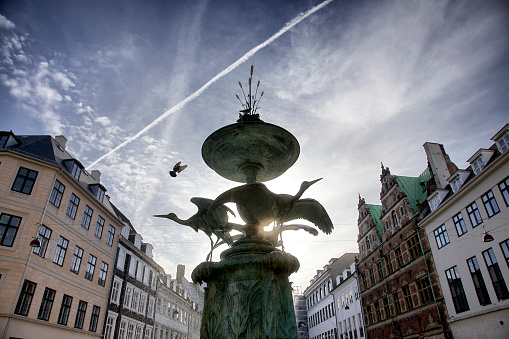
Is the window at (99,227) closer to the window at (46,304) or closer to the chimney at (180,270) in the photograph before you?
the window at (46,304)

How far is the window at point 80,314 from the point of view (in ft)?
69.7

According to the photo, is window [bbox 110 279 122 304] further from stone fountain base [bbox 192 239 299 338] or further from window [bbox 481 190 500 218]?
window [bbox 481 190 500 218]

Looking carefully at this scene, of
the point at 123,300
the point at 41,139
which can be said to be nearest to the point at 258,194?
the point at 41,139

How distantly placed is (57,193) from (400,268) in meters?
27.1

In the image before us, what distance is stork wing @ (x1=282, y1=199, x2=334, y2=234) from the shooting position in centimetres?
668

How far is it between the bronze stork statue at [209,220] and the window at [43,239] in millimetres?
15767

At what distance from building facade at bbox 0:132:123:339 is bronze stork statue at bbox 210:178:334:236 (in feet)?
44.4

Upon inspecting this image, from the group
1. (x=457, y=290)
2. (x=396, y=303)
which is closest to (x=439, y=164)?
(x=457, y=290)

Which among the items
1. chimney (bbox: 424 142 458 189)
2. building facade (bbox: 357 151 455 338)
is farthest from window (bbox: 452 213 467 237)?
chimney (bbox: 424 142 458 189)

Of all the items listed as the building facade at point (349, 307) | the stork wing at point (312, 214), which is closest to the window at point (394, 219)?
the building facade at point (349, 307)

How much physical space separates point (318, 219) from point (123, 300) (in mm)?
25785

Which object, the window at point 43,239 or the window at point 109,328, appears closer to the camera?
the window at point 43,239

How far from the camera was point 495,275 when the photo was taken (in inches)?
690

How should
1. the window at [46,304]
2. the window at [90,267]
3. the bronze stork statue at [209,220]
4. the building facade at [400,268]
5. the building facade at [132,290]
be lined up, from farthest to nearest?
the building facade at [132,290] → the building facade at [400,268] → the window at [90,267] → the window at [46,304] → the bronze stork statue at [209,220]
